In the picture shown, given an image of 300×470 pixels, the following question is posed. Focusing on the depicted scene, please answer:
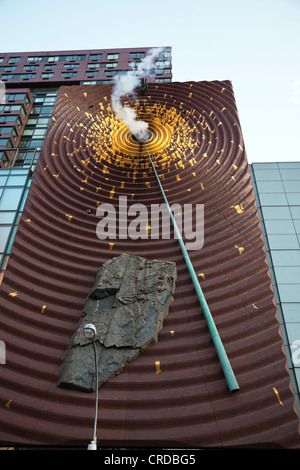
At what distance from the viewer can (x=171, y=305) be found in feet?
34.7

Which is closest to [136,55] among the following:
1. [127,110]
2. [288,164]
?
[127,110]

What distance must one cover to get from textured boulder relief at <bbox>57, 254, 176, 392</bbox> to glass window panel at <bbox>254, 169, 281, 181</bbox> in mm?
7692

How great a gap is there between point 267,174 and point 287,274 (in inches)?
227

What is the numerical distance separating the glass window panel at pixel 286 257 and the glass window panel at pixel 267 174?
436cm

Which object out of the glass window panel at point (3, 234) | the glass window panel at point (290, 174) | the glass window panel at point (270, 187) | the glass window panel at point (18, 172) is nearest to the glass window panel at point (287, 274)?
the glass window panel at point (270, 187)

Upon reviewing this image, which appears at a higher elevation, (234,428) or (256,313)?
(256,313)

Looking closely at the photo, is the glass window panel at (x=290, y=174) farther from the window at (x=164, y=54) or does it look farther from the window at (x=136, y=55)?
the window at (x=136, y=55)

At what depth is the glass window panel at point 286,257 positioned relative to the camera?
1305 centimetres

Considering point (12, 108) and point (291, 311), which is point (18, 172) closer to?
point (291, 311)

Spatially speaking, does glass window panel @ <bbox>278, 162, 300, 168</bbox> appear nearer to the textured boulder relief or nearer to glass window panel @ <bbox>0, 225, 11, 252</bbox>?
the textured boulder relief

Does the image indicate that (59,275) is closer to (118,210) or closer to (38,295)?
(38,295)

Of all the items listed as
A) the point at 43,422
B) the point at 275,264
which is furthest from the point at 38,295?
the point at 275,264
